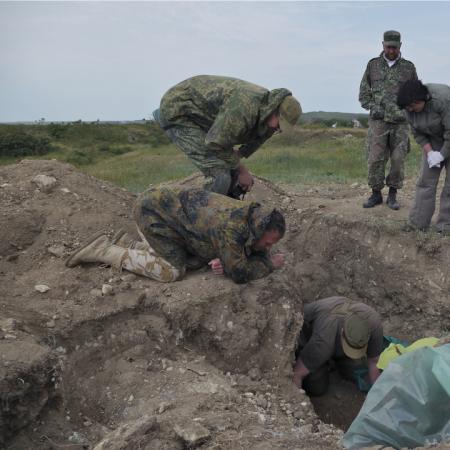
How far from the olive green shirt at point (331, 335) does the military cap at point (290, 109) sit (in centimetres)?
153

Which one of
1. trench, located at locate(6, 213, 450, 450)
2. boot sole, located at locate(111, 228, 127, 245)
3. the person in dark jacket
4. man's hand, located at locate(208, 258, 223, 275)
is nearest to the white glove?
the person in dark jacket

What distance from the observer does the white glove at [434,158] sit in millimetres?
4938

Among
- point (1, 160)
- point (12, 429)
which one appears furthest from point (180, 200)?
point (1, 160)

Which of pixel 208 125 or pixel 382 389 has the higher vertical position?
pixel 208 125

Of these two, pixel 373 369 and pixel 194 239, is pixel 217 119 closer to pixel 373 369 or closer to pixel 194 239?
pixel 194 239

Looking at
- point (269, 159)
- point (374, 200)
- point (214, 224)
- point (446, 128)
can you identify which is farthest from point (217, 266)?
point (269, 159)

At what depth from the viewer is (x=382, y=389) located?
2.78 metres

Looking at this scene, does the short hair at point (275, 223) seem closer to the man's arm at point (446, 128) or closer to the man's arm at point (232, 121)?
the man's arm at point (232, 121)

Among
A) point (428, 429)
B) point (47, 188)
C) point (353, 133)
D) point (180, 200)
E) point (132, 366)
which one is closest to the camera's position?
point (428, 429)

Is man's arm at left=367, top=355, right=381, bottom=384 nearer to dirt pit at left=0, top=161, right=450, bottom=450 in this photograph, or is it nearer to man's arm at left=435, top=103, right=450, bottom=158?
dirt pit at left=0, top=161, right=450, bottom=450

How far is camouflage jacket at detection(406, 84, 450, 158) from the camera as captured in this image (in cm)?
478

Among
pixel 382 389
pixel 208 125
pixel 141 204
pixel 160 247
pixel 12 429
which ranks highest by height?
pixel 208 125

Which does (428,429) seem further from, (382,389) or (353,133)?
(353,133)

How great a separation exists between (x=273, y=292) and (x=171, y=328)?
82 cm
